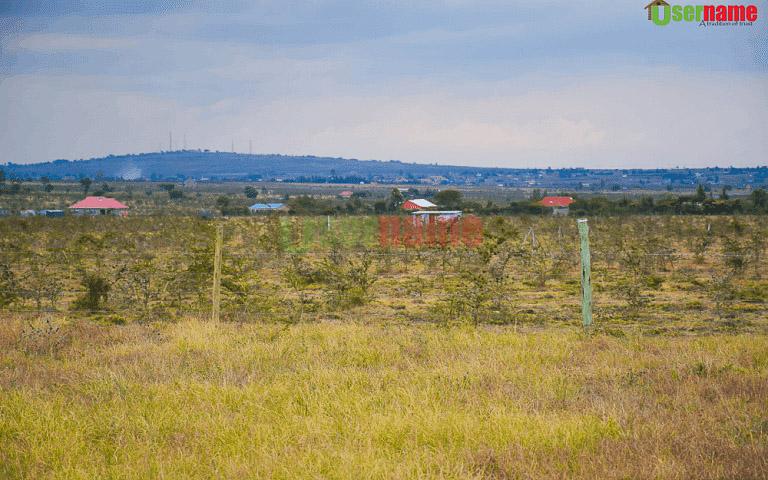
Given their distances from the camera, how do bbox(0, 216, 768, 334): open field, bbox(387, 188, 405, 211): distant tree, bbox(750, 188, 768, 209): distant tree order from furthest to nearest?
bbox(387, 188, 405, 211): distant tree, bbox(750, 188, 768, 209): distant tree, bbox(0, 216, 768, 334): open field

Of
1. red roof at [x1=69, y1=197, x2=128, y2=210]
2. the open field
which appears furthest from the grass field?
red roof at [x1=69, y1=197, x2=128, y2=210]

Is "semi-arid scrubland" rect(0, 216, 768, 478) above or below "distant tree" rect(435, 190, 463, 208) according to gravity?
below

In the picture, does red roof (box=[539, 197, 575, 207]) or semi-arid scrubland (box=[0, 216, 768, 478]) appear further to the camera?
red roof (box=[539, 197, 575, 207])

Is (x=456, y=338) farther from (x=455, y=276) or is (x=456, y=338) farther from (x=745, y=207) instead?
(x=745, y=207)

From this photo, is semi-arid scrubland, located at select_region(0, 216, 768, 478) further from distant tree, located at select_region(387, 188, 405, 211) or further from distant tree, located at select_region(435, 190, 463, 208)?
distant tree, located at select_region(435, 190, 463, 208)

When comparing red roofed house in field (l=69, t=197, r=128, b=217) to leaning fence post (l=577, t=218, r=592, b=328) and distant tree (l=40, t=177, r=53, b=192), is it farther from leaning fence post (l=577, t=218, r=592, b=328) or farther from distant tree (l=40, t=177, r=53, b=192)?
leaning fence post (l=577, t=218, r=592, b=328)

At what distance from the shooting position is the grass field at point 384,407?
5789 millimetres

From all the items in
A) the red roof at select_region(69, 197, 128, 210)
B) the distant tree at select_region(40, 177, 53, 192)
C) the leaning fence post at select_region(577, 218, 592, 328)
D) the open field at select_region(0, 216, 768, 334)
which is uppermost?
the distant tree at select_region(40, 177, 53, 192)

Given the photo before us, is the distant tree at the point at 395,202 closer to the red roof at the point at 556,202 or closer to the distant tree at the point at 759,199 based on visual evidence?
the red roof at the point at 556,202

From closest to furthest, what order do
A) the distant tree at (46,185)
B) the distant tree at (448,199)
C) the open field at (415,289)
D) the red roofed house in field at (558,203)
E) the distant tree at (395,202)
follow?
the open field at (415,289) < the distant tree at (395,202) < the red roofed house in field at (558,203) < the distant tree at (448,199) < the distant tree at (46,185)

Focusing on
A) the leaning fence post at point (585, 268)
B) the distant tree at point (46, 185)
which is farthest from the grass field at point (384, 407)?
the distant tree at point (46, 185)

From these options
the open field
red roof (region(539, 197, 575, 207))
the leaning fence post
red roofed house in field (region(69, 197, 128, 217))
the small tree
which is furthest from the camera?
red roof (region(539, 197, 575, 207))

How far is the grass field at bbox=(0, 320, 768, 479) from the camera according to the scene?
5789mm

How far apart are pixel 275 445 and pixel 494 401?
92.1 inches
